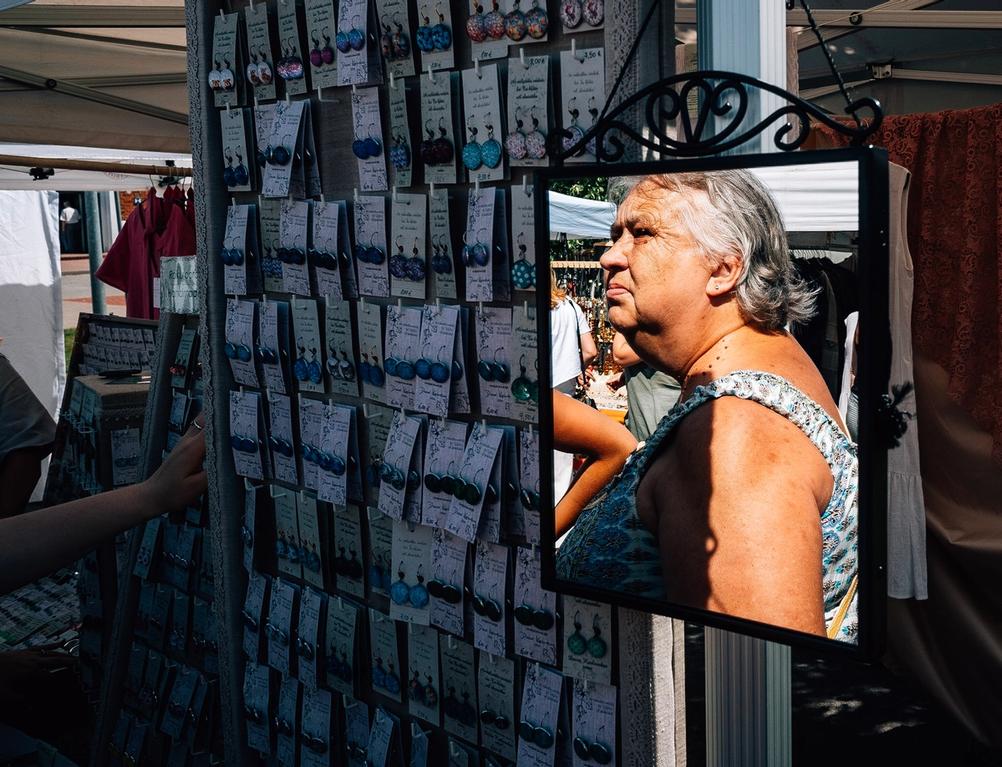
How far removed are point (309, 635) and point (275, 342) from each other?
26.9 inches

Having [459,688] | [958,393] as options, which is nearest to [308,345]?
[459,688]

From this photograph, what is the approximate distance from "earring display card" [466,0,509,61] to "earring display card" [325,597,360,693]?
122 cm

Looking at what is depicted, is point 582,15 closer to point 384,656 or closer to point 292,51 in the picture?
point 292,51

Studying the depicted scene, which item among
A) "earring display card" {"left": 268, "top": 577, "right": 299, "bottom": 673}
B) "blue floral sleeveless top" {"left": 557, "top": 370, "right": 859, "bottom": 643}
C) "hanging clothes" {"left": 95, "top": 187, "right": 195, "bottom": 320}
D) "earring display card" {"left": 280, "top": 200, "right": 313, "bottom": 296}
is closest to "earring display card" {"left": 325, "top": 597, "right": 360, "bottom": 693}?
"earring display card" {"left": 268, "top": 577, "right": 299, "bottom": 673}

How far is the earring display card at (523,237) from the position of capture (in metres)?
1.68

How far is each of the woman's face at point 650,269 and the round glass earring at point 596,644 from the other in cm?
56

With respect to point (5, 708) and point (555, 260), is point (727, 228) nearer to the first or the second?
point (555, 260)

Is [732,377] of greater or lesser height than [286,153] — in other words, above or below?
below

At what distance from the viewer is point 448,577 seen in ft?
6.41

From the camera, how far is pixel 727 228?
1309mm

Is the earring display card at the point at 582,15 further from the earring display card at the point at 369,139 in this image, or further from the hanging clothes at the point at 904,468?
the hanging clothes at the point at 904,468

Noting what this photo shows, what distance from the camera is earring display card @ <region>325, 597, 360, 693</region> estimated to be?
2.25m

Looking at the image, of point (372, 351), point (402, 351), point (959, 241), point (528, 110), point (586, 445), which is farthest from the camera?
point (959, 241)

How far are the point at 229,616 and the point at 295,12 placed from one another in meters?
1.47
